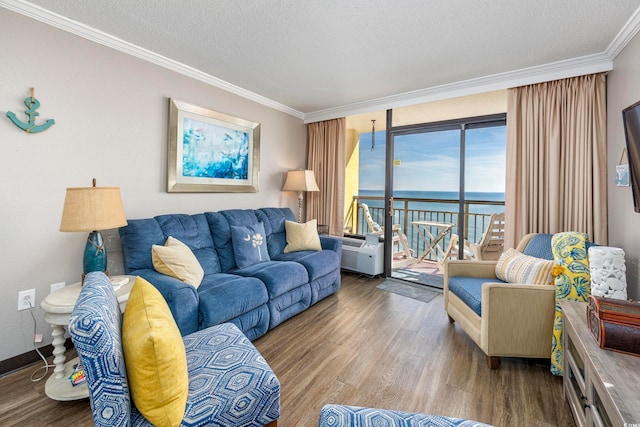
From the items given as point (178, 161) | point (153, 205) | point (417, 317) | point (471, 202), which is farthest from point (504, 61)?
point (153, 205)

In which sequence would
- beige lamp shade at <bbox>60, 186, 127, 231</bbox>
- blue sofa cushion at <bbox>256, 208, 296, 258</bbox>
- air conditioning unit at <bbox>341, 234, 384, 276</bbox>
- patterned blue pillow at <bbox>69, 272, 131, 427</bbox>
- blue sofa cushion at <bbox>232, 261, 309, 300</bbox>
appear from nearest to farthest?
patterned blue pillow at <bbox>69, 272, 131, 427</bbox> < beige lamp shade at <bbox>60, 186, 127, 231</bbox> < blue sofa cushion at <bbox>232, 261, 309, 300</bbox> < blue sofa cushion at <bbox>256, 208, 296, 258</bbox> < air conditioning unit at <bbox>341, 234, 384, 276</bbox>

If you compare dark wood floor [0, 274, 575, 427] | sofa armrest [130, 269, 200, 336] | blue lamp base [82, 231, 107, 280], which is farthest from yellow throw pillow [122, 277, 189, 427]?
blue lamp base [82, 231, 107, 280]

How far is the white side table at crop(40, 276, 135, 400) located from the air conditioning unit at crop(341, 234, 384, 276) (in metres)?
2.82

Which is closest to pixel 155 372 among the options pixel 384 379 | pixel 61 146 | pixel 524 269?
pixel 384 379

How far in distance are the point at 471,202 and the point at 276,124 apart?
2.83 m

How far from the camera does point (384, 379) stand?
1874mm

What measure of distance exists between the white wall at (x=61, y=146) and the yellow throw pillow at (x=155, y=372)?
66.7 inches

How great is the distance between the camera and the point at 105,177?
7.75ft

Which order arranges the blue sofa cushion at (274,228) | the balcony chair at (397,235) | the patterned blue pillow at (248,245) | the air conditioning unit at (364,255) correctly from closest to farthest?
the patterned blue pillow at (248,245)
the blue sofa cushion at (274,228)
the air conditioning unit at (364,255)
the balcony chair at (397,235)

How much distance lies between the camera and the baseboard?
1.90 m

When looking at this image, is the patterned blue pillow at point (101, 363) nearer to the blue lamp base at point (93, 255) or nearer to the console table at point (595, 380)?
the blue lamp base at point (93, 255)

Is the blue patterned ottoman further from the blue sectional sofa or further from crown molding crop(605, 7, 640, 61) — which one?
crown molding crop(605, 7, 640, 61)

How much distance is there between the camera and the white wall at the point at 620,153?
2.03 m

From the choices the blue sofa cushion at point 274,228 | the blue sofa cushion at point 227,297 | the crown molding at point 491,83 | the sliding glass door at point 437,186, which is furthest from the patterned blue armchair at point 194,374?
the crown molding at point 491,83
